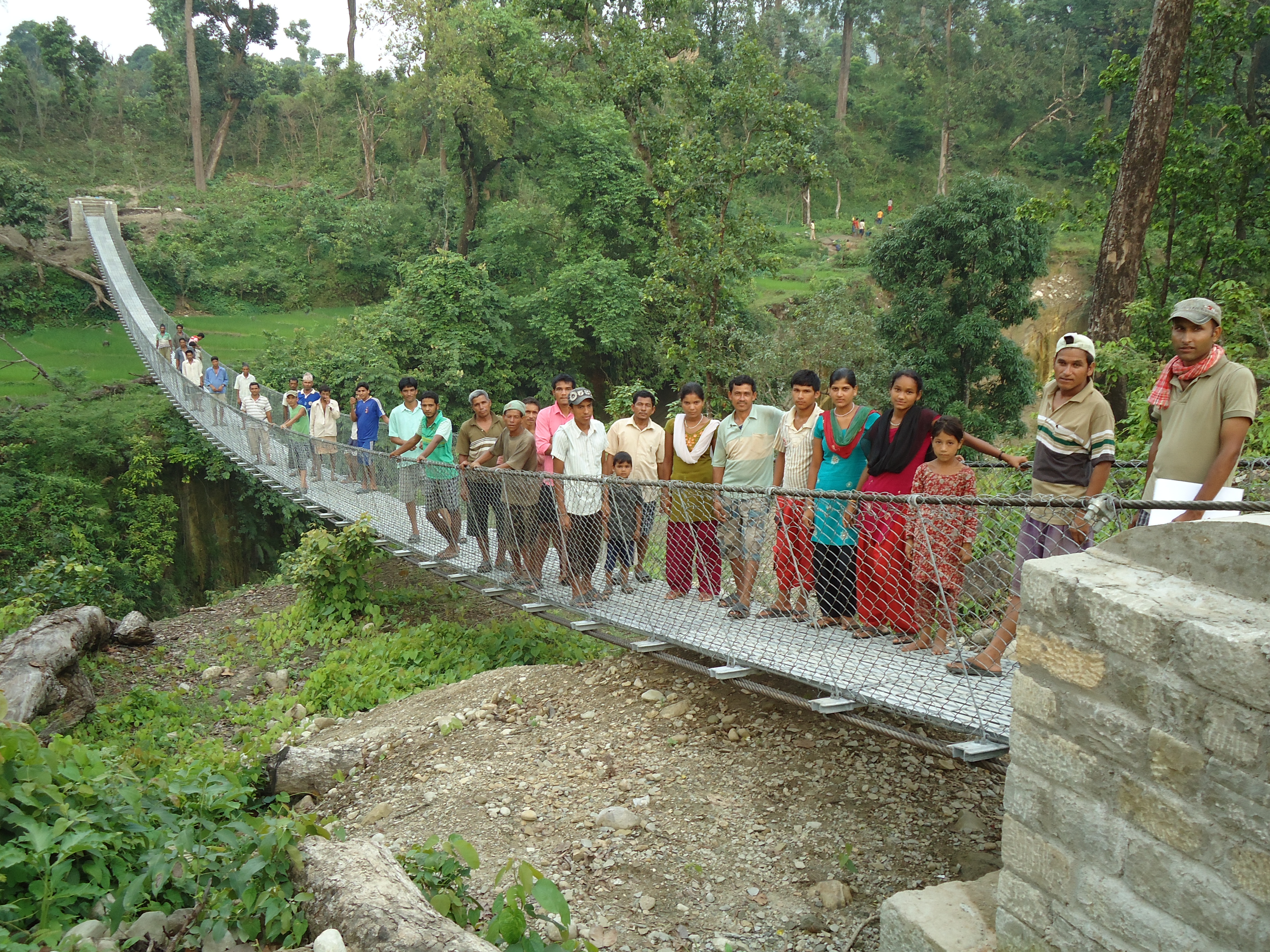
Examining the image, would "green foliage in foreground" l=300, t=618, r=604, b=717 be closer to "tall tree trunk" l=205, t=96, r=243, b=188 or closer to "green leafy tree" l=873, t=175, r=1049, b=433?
"green leafy tree" l=873, t=175, r=1049, b=433

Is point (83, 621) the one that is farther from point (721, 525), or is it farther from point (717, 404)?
point (717, 404)

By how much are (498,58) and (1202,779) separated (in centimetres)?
1700

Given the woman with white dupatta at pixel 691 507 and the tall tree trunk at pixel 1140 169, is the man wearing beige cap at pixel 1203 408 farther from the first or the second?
the tall tree trunk at pixel 1140 169

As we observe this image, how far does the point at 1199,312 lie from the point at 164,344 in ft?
45.7

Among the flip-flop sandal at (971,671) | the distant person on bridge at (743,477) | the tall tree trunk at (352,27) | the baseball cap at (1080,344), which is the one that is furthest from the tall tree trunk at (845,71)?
the flip-flop sandal at (971,671)

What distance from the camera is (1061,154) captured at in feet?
80.3

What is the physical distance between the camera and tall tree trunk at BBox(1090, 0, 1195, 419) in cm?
700

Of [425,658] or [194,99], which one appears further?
[194,99]

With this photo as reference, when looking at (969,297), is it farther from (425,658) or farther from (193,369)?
(193,369)

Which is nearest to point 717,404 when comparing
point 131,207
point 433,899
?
point 433,899

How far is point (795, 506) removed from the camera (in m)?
3.35

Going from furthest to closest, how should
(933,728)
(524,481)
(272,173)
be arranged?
(272,173) < (524,481) < (933,728)

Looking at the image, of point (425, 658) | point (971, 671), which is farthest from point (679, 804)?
point (425, 658)

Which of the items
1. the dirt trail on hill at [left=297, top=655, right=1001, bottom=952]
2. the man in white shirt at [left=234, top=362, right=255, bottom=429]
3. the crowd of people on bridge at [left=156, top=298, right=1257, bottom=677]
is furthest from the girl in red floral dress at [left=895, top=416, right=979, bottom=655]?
the man in white shirt at [left=234, top=362, right=255, bottom=429]
